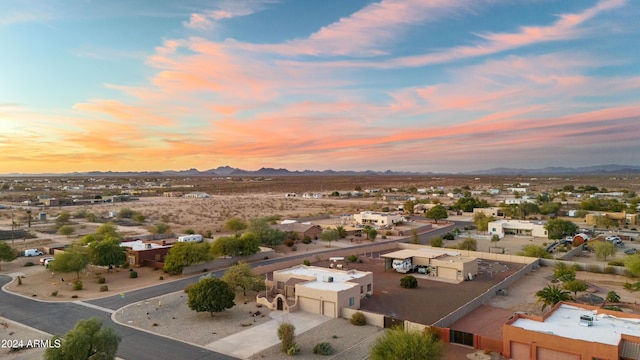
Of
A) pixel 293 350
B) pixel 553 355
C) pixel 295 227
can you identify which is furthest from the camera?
pixel 295 227

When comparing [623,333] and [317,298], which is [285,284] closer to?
[317,298]

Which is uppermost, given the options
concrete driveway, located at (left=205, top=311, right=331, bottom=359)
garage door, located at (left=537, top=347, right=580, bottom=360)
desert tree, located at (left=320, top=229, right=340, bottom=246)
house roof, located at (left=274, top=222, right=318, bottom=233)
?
house roof, located at (left=274, top=222, right=318, bottom=233)

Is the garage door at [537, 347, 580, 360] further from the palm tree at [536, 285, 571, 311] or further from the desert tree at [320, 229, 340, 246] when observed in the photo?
the desert tree at [320, 229, 340, 246]

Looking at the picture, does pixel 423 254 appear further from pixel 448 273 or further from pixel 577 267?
pixel 577 267

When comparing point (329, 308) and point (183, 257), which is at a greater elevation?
point (183, 257)

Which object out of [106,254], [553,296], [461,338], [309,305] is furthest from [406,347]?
[106,254]

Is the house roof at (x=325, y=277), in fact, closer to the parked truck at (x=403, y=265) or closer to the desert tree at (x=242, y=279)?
the desert tree at (x=242, y=279)

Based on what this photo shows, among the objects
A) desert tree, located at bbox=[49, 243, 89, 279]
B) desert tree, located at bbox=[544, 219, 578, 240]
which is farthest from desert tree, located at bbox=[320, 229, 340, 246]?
desert tree, located at bbox=[544, 219, 578, 240]
